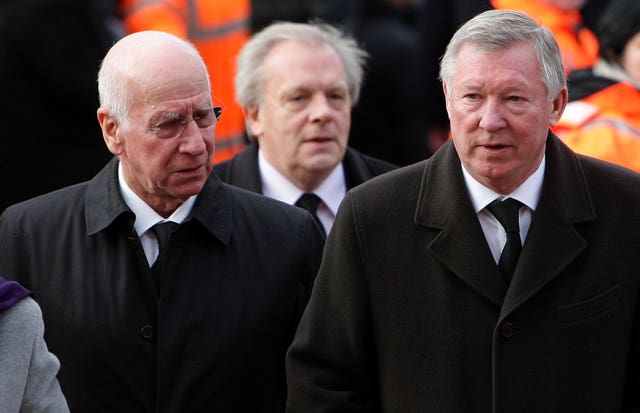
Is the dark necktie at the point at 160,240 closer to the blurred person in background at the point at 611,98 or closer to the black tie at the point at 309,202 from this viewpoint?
the black tie at the point at 309,202

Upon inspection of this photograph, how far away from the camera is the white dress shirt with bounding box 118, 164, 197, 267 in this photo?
4473mm

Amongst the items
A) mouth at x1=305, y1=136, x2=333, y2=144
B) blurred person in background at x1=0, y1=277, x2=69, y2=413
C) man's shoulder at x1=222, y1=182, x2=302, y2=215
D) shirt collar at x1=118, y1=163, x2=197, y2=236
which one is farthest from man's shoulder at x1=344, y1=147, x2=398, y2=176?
blurred person in background at x1=0, y1=277, x2=69, y2=413

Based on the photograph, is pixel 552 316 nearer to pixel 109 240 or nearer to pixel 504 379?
pixel 504 379

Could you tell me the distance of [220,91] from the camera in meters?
7.56

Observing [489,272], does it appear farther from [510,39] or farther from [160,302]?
[160,302]

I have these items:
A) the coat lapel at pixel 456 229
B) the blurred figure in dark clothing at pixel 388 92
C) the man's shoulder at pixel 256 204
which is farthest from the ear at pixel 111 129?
the blurred figure in dark clothing at pixel 388 92

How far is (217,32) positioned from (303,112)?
1939 mm

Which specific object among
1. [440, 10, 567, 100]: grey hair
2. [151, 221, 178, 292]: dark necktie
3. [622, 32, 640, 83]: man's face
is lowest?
[151, 221, 178, 292]: dark necktie

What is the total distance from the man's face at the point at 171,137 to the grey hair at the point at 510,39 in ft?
2.65

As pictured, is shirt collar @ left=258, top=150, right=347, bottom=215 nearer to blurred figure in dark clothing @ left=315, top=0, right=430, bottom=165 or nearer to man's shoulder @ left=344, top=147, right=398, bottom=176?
man's shoulder @ left=344, top=147, right=398, bottom=176

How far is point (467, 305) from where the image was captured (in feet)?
13.3

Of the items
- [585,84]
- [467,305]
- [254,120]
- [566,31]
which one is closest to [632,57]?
[585,84]

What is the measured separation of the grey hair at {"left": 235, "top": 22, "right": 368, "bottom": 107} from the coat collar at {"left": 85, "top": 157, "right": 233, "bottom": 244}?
1498 millimetres

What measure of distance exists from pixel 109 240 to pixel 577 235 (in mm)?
1463
